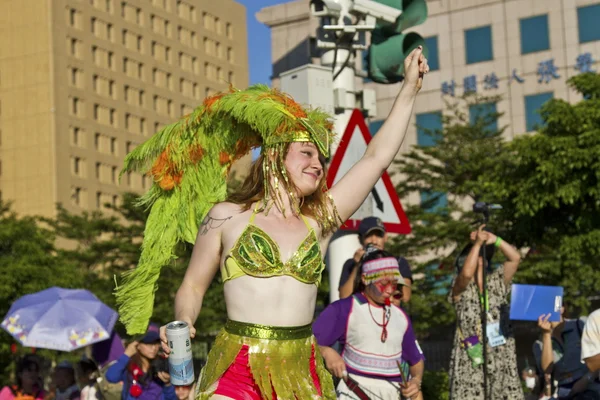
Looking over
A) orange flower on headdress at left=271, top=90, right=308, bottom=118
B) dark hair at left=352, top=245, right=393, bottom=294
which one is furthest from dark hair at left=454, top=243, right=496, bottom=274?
orange flower on headdress at left=271, top=90, right=308, bottom=118

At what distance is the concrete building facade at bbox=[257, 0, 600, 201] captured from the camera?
51.3 m

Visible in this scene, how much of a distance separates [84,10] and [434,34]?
36.9 metres

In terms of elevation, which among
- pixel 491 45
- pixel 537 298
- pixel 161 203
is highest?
pixel 491 45

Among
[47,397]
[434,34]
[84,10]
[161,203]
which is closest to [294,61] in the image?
[434,34]

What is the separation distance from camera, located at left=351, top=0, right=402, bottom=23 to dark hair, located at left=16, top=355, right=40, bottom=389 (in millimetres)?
5936

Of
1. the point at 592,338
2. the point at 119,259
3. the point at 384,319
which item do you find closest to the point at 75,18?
the point at 119,259

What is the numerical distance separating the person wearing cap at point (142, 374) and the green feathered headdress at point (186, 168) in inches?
168

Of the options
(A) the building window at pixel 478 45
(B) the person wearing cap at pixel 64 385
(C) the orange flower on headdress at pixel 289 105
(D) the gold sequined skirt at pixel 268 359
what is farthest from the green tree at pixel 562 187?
(A) the building window at pixel 478 45

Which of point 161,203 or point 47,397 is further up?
point 161,203

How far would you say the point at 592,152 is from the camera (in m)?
24.8

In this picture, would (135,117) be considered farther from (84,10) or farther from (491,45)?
(491,45)

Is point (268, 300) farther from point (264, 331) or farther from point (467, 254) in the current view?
point (467, 254)

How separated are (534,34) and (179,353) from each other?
49817 mm

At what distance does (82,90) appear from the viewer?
8219 centimetres
